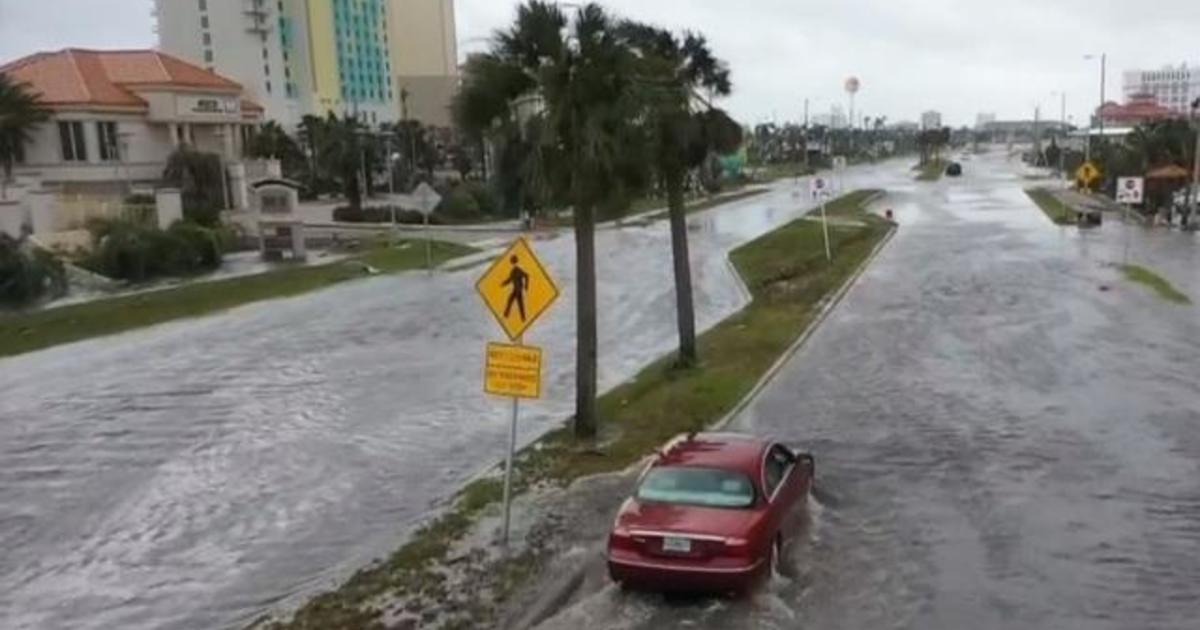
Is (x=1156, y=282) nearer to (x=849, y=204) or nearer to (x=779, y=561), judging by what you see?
(x=779, y=561)

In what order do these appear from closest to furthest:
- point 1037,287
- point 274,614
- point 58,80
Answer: point 274,614
point 1037,287
point 58,80

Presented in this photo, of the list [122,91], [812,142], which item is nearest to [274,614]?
[122,91]

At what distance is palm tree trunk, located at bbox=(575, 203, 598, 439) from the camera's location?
1655 centimetres

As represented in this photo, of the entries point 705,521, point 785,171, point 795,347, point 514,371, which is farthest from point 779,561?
point 785,171

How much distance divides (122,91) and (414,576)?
203 ft

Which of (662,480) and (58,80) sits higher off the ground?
(58,80)

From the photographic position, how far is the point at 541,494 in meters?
14.5

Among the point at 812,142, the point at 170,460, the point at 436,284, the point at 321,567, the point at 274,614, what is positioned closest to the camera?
the point at 274,614

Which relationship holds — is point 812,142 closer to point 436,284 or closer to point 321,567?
point 436,284

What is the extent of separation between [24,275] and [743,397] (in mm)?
28743

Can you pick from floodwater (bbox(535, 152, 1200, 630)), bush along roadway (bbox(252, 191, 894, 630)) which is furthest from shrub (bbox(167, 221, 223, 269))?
floodwater (bbox(535, 152, 1200, 630))

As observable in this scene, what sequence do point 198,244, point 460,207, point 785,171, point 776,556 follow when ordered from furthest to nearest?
point 785,171, point 460,207, point 198,244, point 776,556

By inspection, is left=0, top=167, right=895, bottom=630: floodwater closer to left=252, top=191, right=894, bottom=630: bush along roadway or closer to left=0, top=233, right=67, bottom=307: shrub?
left=252, top=191, right=894, bottom=630: bush along roadway

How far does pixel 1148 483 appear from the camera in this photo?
47.5 feet
